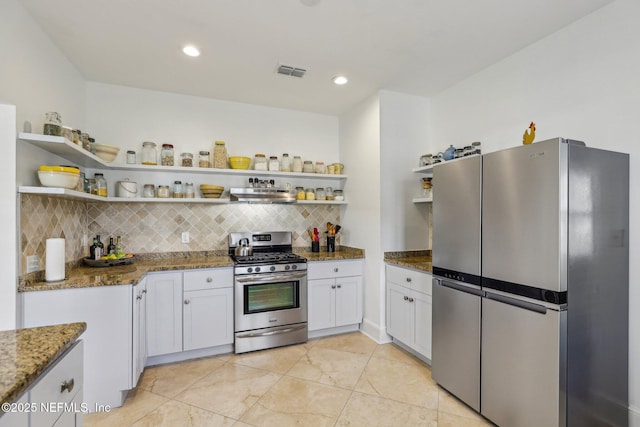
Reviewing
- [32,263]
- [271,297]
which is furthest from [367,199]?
[32,263]

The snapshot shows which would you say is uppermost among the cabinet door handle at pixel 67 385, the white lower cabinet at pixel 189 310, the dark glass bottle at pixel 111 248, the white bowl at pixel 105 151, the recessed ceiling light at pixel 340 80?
the recessed ceiling light at pixel 340 80

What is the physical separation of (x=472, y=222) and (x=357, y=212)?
1.75 meters

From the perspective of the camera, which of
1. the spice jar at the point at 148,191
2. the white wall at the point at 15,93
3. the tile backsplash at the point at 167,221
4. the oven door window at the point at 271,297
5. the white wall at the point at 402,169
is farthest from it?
the white wall at the point at 402,169

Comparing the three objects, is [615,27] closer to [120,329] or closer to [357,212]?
[357,212]

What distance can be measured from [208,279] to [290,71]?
2.08 m

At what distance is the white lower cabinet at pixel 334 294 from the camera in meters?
3.41

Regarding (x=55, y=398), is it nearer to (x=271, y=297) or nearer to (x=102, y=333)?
(x=102, y=333)

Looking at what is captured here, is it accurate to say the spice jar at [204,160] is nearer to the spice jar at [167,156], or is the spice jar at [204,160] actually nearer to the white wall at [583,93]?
the spice jar at [167,156]

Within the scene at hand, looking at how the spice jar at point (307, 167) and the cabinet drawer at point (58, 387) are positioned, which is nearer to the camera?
the cabinet drawer at point (58, 387)

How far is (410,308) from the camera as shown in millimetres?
2971

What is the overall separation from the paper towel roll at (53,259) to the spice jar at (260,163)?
1.97 m

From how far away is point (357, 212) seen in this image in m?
3.78

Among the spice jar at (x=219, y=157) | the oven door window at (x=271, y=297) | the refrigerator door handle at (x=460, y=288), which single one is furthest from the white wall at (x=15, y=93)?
the refrigerator door handle at (x=460, y=288)

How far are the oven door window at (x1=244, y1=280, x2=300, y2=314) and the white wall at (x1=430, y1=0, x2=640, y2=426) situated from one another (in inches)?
92.9
